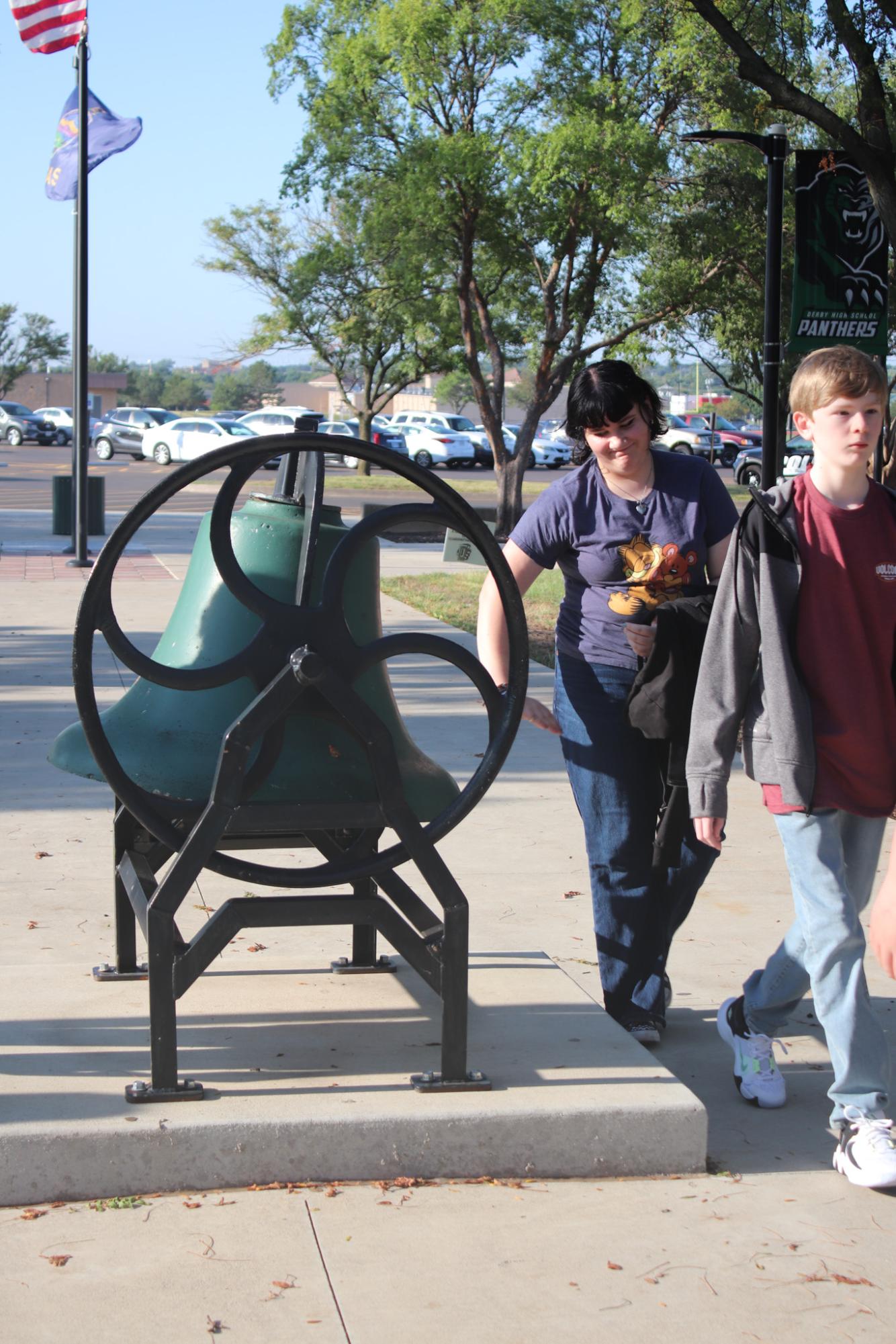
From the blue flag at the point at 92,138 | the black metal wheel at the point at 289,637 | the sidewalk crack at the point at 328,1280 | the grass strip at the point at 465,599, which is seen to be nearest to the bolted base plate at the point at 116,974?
the black metal wheel at the point at 289,637

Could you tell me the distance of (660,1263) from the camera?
269 cm

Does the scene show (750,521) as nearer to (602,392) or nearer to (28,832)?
(602,392)

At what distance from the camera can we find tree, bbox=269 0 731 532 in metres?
19.6

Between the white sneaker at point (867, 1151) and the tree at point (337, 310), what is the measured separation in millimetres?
27630

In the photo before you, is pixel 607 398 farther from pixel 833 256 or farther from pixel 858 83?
pixel 858 83

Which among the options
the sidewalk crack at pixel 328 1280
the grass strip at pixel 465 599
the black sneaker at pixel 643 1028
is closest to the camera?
the sidewalk crack at pixel 328 1280

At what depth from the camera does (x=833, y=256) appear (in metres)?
9.89

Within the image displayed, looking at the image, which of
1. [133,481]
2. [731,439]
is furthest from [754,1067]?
[731,439]

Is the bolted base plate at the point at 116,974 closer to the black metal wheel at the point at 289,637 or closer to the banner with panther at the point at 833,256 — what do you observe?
the black metal wheel at the point at 289,637

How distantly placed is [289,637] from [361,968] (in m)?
1.25

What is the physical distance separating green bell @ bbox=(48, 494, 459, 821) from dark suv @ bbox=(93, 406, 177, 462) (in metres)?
41.9

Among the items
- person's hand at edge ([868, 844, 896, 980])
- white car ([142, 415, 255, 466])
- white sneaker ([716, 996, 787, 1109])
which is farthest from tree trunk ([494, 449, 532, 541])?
white car ([142, 415, 255, 466])

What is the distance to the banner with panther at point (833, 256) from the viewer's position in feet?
32.1

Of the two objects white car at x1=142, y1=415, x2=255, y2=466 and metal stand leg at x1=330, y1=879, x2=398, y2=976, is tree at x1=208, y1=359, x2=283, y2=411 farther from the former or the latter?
metal stand leg at x1=330, y1=879, x2=398, y2=976
